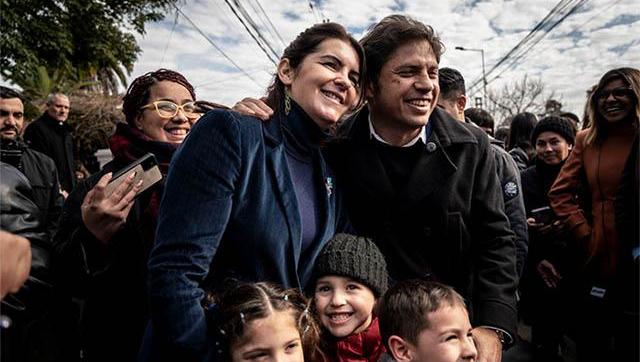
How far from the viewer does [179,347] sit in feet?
4.36


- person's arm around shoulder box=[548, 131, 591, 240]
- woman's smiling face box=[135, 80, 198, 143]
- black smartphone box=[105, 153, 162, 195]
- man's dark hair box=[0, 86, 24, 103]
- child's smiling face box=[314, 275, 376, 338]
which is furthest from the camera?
man's dark hair box=[0, 86, 24, 103]

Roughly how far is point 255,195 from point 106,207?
0.61m

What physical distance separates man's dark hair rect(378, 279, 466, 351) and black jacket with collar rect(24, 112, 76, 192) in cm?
486

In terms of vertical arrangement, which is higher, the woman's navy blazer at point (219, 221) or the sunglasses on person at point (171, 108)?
the sunglasses on person at point (171, 108)

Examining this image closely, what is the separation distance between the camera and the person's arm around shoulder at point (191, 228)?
1329 millimetres

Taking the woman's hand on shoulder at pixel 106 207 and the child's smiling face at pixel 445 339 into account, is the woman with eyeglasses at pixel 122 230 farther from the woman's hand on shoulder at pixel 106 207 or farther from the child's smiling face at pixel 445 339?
the child's smiling face at pixel 445 339

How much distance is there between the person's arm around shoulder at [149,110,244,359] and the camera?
4.36ft

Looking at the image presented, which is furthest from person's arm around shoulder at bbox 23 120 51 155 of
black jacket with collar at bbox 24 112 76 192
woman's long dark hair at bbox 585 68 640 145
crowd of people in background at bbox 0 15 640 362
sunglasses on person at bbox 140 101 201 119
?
woman's long dark hair at bbox 585 68 640 145

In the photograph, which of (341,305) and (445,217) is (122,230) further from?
(445,217)

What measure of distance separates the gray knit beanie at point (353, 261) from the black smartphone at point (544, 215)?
7.33ft

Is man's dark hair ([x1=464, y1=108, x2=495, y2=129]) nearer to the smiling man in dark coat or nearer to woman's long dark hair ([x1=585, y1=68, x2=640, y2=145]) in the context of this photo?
woman's long dark hair ([x1=585, y1=68, x2=640, y2=145])

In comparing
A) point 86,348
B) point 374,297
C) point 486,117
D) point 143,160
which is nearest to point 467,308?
point 374,297

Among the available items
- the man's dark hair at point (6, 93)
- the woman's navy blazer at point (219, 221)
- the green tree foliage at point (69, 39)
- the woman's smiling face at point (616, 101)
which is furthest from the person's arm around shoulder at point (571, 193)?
the green tree foliage at point (69, 39)

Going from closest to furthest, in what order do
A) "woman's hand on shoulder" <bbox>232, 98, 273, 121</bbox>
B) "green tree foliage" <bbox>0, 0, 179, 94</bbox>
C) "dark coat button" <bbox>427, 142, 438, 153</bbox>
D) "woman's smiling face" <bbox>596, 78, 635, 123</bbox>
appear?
"woman's hand on shoulder" <bbox>232, 98, 273, 121</bbox> → "dark coat button" <bbox>427, 142, 438, 153</bbox> → "woman's smiling face" <bbox>596, 78, 635, 123</bbox> → "green tree foliage" <bbox>0, 0, 179, 94</bbox>
